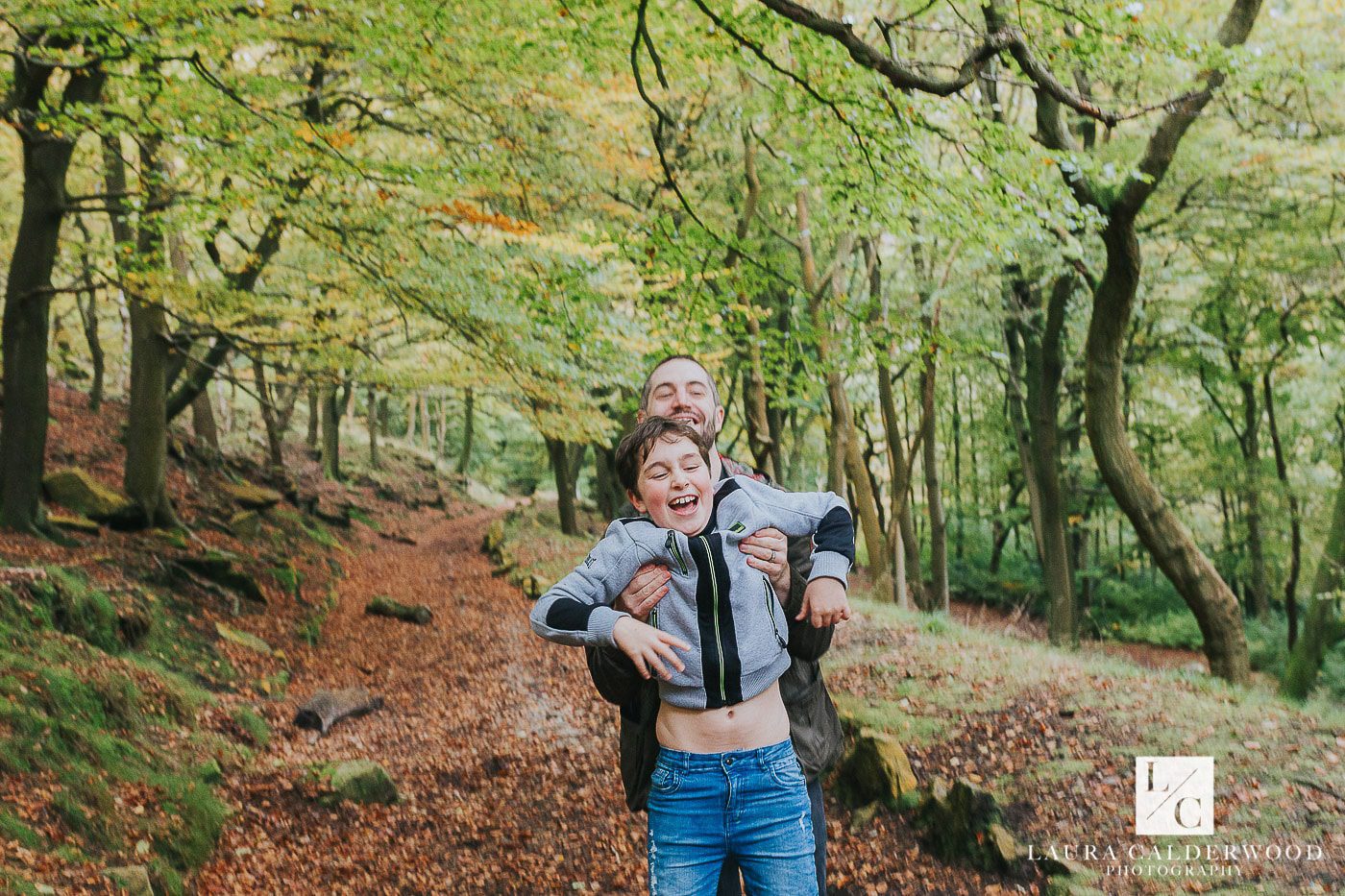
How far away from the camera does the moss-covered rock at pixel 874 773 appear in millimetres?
5012

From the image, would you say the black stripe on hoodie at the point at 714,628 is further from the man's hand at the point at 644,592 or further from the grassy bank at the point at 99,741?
the grassy bank at the point at 99,741

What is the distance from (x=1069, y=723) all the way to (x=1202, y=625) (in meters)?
3.26

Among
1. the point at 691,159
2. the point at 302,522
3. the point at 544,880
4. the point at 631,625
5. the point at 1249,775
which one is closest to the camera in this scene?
the point at 631,625

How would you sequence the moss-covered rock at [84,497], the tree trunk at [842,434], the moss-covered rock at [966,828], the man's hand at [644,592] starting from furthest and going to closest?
the tree trunk at [842,434] → the moss-covered rock at [84,497] → the moss-covered rock at [966,828] → the man's hand at [644,592]

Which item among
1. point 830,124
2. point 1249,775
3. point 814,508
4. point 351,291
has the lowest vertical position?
point 1249,775

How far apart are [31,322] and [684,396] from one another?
9.00 meters

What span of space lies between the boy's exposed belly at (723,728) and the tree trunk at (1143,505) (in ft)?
21.5

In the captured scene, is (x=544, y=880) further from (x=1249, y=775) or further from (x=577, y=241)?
(x=577, y=241)

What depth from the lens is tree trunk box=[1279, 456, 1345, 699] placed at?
9.97 meters

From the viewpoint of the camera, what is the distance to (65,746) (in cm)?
476

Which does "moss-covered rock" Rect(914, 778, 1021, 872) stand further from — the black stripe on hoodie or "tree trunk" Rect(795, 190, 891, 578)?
"tree trunk" Rect(795, 190, 891, 578)

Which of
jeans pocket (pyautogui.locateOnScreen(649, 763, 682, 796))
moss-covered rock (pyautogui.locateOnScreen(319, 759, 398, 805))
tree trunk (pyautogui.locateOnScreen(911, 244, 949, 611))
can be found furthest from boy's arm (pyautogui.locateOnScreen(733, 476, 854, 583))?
tree trunk (pyautogui.locateOnScreen(911, 244, 949, 611))

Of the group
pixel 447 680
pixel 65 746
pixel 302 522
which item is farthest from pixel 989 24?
pixel 302 522

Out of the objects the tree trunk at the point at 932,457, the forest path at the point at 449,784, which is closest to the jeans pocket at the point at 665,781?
the forest path at the point at 449,784
